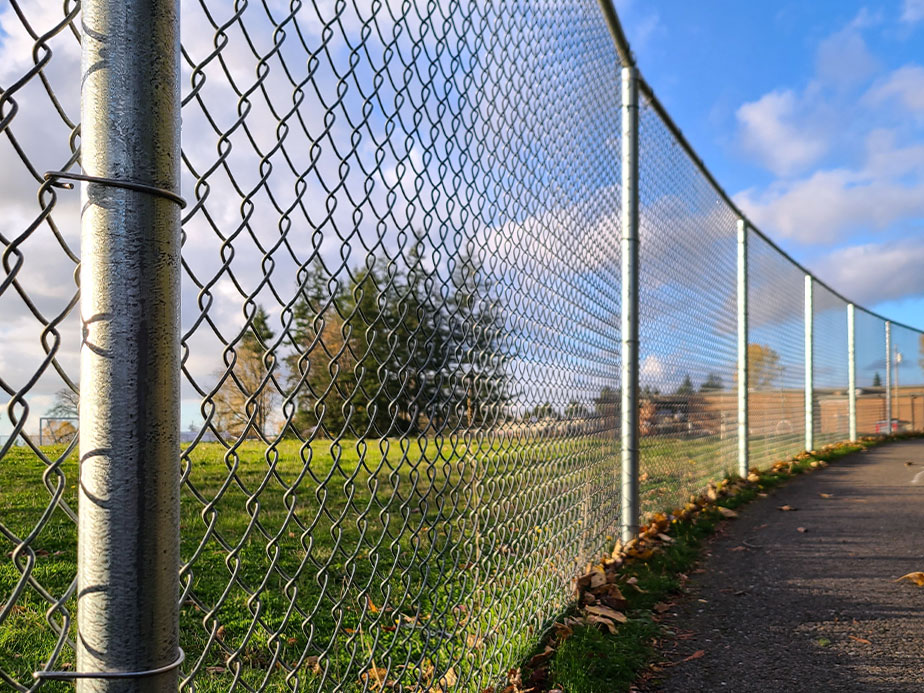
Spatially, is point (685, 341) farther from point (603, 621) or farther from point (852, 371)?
point (852, 371)

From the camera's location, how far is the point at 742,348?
946 centimetres

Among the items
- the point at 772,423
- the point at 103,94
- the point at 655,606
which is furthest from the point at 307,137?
the point at 772,423

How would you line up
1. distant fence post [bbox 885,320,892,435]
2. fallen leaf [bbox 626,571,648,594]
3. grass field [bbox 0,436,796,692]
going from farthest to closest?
distant fence post [bbox 885,320,892,435]
fallen leaf [bbox 626,571,648,594]
grass field [bbox 0,436,796,692]

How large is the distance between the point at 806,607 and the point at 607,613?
1.31m

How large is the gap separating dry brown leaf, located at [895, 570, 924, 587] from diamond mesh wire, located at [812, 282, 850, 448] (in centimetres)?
1020

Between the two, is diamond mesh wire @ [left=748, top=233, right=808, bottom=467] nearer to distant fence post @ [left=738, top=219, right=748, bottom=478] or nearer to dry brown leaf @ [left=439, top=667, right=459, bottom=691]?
distant fence post @ [left=738, top=219, right=748, bottom=478]

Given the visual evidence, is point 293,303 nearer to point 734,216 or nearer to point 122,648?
point 122,648

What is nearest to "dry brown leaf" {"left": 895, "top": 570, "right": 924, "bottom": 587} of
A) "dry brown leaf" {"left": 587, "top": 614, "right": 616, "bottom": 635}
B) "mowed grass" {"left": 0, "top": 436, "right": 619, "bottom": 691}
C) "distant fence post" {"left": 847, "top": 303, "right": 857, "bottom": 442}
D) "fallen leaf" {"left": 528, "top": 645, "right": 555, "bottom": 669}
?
"mowed grass" {"left": 0, "top": 436, "right": 619, "bottom": 691}

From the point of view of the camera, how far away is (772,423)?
1157 cm

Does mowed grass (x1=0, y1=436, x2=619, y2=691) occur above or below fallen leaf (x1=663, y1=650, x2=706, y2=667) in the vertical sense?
above

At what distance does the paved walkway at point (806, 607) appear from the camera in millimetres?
3236

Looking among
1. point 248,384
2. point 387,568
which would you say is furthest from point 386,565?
point 248,384

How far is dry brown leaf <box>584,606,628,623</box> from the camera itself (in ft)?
12.0

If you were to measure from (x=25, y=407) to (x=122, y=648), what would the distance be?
1.20ft
